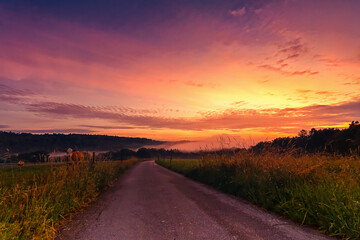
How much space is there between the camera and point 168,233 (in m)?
5.29

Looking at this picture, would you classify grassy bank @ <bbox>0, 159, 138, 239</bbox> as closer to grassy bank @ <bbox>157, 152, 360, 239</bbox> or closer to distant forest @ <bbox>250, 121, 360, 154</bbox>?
grassy bank @ <bbox>157, 152, 360, 239</bbox>

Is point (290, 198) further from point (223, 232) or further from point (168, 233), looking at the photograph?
point (168, 233)

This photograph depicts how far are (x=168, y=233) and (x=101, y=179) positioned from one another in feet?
27.4

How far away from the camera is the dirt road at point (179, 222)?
5.16 m

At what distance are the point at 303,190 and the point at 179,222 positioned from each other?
12.4 ft

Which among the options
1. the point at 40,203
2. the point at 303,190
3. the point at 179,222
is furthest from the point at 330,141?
the point at 40,203

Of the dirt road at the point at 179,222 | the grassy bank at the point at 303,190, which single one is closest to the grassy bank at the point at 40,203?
the dirt road at the point at 179,222

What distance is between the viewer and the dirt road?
16.9ft

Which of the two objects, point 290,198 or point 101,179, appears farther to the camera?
point 101,179

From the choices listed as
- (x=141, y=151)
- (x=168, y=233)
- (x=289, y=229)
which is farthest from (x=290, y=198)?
(x=141, y=151)

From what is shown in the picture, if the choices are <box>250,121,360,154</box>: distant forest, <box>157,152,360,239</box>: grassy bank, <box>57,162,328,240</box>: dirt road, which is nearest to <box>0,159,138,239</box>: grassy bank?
<box>57,162,328,240</box>: dirt road

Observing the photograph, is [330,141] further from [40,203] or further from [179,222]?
[40,203]

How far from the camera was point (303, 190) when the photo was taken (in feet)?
22.6

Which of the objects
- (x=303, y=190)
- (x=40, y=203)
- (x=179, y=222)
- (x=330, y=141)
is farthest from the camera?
(x=330, y=141)
